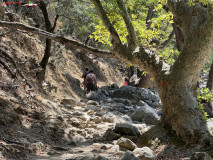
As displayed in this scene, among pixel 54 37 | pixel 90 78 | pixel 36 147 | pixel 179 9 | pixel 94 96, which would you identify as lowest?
pixel 36 147

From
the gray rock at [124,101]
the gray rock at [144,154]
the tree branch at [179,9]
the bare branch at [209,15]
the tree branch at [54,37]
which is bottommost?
the gray rock at [144,154]

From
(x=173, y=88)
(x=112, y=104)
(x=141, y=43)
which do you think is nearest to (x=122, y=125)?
(x=173, y=88)

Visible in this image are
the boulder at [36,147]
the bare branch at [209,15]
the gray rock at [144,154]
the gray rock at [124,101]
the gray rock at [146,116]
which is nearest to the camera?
the gray rock at [144,154]

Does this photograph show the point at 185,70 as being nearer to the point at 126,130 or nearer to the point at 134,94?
the point at 126,130

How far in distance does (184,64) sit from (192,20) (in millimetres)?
1104

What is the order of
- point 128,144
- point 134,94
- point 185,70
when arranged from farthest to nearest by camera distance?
point 134,94, point 185,70, point 128,144

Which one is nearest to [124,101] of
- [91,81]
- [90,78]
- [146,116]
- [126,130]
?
[91,81]

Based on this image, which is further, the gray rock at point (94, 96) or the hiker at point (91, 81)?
the hiker at point (91, 81)

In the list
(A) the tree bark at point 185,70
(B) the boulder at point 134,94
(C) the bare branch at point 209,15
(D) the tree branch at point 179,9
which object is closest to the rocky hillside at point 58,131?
(A) the tree bark at point 185,70

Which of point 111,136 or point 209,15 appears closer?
point 209,15

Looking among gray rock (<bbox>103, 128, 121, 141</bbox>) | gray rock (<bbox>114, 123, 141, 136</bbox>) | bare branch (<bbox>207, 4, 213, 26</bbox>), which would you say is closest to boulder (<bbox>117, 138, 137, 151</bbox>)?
gray rock (<bbox>103, 128, 121, 141</bbox>)

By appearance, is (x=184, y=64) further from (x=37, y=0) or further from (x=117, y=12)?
(x=37, y=0)

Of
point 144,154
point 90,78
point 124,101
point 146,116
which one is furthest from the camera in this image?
point 124,101

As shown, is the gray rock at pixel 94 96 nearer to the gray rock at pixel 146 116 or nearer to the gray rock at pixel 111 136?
the gray rock at pixel 146 116
